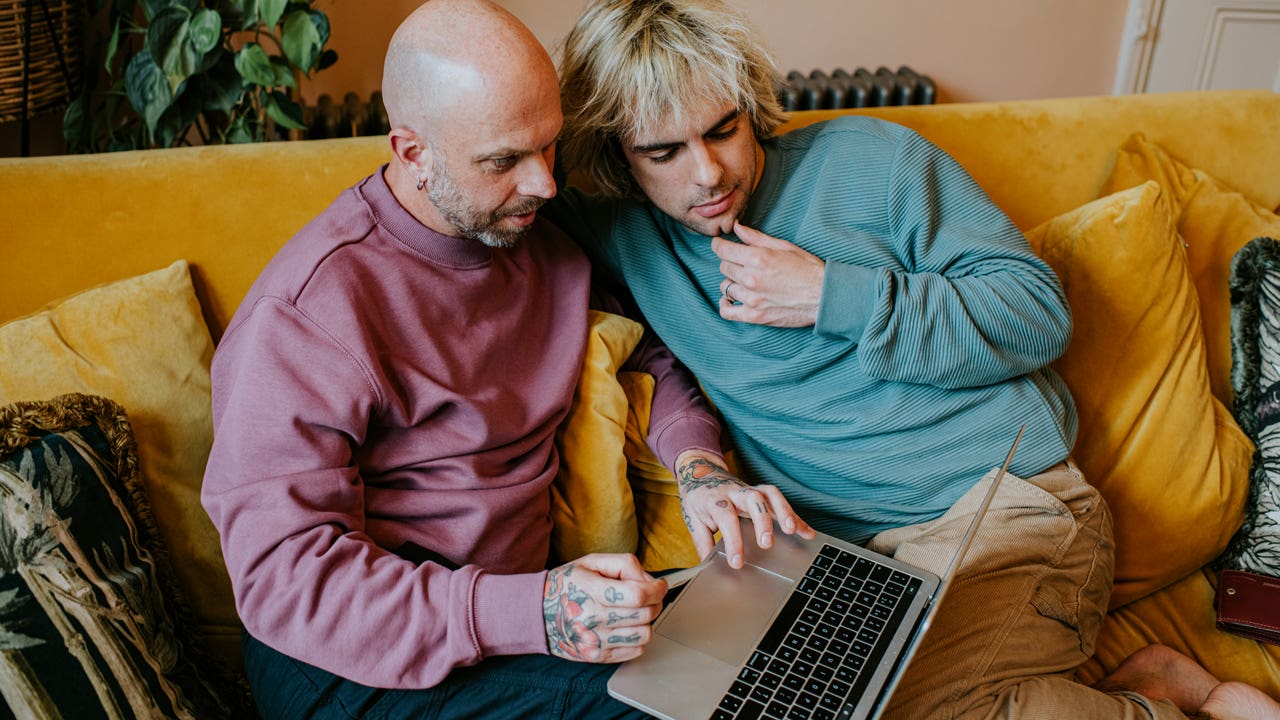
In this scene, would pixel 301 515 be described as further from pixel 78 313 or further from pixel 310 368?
pixel 78 313

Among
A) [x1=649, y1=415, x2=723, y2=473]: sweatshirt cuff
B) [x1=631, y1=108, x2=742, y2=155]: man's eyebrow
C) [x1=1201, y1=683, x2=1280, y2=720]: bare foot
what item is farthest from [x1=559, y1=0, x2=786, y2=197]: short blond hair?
[x1=1201, y1=683, x2=1280, y2=720]: bare foot

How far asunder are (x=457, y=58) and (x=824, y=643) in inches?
32.3

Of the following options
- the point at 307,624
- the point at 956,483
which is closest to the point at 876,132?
the point at 956,483

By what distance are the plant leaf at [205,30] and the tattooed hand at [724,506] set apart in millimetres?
1199

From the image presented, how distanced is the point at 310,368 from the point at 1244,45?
3380 millimetres

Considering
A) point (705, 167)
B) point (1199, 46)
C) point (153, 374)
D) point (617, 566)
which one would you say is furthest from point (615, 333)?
point (1199, 46)

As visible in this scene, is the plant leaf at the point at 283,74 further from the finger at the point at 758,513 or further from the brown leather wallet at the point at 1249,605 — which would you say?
the brown leather wallet at the point at 1249,605

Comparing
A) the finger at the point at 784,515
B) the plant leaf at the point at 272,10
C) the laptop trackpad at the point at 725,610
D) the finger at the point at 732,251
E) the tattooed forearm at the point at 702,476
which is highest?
the plant leaf at the point at 272,10

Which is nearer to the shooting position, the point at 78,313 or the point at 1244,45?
the point at 78,313

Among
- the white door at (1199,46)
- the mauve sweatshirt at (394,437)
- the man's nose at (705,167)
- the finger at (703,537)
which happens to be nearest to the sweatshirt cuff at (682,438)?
the mauve sweatshirt at (394,437)

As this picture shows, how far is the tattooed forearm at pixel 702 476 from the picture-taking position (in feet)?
4.25

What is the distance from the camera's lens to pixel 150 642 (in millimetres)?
1140

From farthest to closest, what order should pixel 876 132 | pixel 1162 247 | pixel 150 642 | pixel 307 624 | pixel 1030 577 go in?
pixel 1162 247 < pixel 876 132 < pixel 1030 577 < pixel 150 642 < pixel 307 624

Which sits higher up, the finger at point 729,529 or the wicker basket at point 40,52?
the wicker basket at point 40,52
